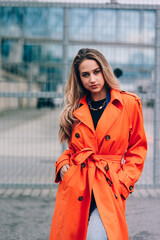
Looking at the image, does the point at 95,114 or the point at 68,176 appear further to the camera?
the point at 95,114

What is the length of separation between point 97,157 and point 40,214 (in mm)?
2438

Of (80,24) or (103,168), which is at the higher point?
(80,24)

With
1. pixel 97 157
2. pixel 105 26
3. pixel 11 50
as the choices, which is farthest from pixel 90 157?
pixel 11 50

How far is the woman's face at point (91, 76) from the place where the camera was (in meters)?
2.58

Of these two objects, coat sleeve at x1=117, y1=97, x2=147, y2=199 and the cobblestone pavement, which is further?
the cobblestone pavement

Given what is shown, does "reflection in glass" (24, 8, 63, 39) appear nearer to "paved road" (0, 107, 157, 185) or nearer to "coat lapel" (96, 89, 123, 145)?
"paved road" (0, 107, 157, 185)

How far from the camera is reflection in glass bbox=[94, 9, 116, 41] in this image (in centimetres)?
548

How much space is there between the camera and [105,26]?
220 inches

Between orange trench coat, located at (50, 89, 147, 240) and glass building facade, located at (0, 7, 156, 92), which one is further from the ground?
glass building facade, located at (0, 7, 156, 92)

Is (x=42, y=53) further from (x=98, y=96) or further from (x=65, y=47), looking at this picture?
(x=98, y=96)

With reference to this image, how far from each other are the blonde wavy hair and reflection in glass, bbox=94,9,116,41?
299 centimetres

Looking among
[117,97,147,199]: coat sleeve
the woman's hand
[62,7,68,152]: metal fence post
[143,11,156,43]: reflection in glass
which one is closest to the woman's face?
[117,97,147,199]: coat sleeve

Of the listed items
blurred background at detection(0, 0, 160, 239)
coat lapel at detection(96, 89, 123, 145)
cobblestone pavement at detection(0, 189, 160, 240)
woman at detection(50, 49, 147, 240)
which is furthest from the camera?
blurred background at detection(0, 0, 160, 239)

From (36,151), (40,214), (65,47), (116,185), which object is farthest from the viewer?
(36,151)
